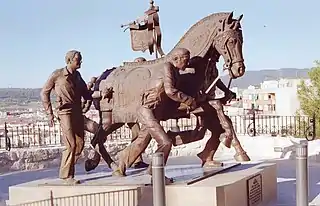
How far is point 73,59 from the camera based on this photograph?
22.3 feet

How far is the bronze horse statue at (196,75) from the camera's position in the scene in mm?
7089

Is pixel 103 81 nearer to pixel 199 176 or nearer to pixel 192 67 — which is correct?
pixel 192 67

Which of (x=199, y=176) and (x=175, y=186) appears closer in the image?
(x=175, y=186)

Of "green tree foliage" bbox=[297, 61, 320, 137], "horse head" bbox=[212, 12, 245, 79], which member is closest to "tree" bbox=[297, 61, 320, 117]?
"green tree foliage" bbox=[297, 61, 320, 137]

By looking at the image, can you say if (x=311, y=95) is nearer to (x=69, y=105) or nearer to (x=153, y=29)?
(x=153, y=29)

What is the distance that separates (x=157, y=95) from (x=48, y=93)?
123 centimetres

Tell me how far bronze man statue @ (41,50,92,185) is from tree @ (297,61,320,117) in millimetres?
12111

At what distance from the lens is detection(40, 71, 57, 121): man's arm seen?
271 inches

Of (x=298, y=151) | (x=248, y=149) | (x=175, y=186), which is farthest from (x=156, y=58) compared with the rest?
(x=248, y=149)

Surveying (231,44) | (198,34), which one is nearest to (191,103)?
(231,44)

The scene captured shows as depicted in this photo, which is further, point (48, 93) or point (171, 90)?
point (48, 93)

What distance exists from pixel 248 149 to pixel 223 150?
0.61m

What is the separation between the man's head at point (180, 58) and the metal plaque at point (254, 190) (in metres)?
1.59

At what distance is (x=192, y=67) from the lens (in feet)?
24.3
